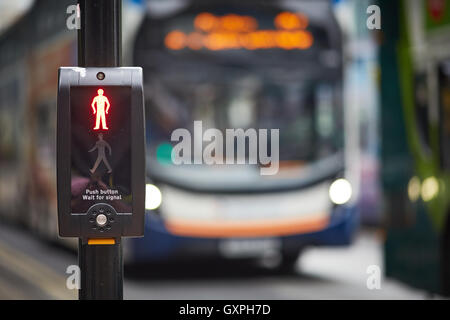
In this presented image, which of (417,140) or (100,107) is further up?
(100,107)

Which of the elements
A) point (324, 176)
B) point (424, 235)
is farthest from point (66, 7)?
point (424, 235)

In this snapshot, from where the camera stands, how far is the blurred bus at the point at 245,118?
36.2 feet

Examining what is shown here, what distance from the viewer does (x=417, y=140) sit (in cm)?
835

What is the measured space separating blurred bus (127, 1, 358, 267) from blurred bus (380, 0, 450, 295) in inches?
85.9

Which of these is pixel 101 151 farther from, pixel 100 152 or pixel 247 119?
pixel 247 119

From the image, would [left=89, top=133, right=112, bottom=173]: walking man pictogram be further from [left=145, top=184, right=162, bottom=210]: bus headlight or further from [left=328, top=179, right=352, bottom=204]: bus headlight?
[left=328, top=179, right=352, bottom=204]: bus headlight

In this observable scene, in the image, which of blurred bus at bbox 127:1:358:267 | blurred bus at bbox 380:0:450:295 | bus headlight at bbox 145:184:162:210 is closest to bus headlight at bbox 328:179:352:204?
blurred bus at bbox 127:1:358:267

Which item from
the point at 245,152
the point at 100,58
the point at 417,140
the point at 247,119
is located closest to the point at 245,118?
the point at 247,119

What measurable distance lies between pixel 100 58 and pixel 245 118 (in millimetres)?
7906

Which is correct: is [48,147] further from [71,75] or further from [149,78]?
[71,75]

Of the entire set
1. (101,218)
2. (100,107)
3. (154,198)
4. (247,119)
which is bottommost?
(154,198)

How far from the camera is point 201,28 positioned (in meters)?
11.2

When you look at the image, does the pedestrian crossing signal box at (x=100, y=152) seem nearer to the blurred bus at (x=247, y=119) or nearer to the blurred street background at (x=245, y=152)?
the blurred street background at (x=245, y=152)

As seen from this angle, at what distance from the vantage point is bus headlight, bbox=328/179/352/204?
11.4m
